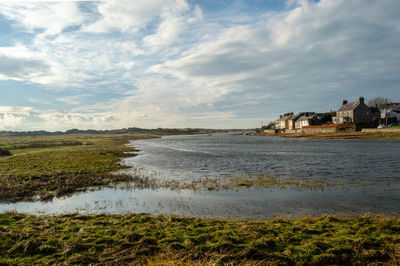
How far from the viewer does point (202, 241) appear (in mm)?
9562

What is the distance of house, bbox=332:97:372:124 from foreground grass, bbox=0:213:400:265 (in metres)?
112

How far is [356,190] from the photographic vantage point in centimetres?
1856

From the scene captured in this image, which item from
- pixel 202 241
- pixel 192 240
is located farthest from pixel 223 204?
pixel 192 240

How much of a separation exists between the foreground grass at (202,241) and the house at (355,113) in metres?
112

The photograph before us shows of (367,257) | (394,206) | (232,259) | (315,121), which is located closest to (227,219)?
(232,259)

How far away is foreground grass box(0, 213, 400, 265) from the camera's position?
7977 millimetres

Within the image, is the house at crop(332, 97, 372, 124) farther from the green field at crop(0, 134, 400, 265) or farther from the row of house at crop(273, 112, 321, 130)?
the green field at crop(0, 134, 400, 265)

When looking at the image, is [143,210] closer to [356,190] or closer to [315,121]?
[356,190]

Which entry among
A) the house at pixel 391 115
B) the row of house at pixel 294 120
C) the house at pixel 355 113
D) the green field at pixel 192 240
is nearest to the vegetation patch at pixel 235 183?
A: the green field at pixel 192 240

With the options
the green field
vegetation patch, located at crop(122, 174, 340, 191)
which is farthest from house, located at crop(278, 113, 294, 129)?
the green field

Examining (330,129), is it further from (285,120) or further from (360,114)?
(285,120)

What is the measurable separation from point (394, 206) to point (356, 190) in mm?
4257

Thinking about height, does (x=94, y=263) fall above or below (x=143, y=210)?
above

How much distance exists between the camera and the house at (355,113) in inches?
4128
